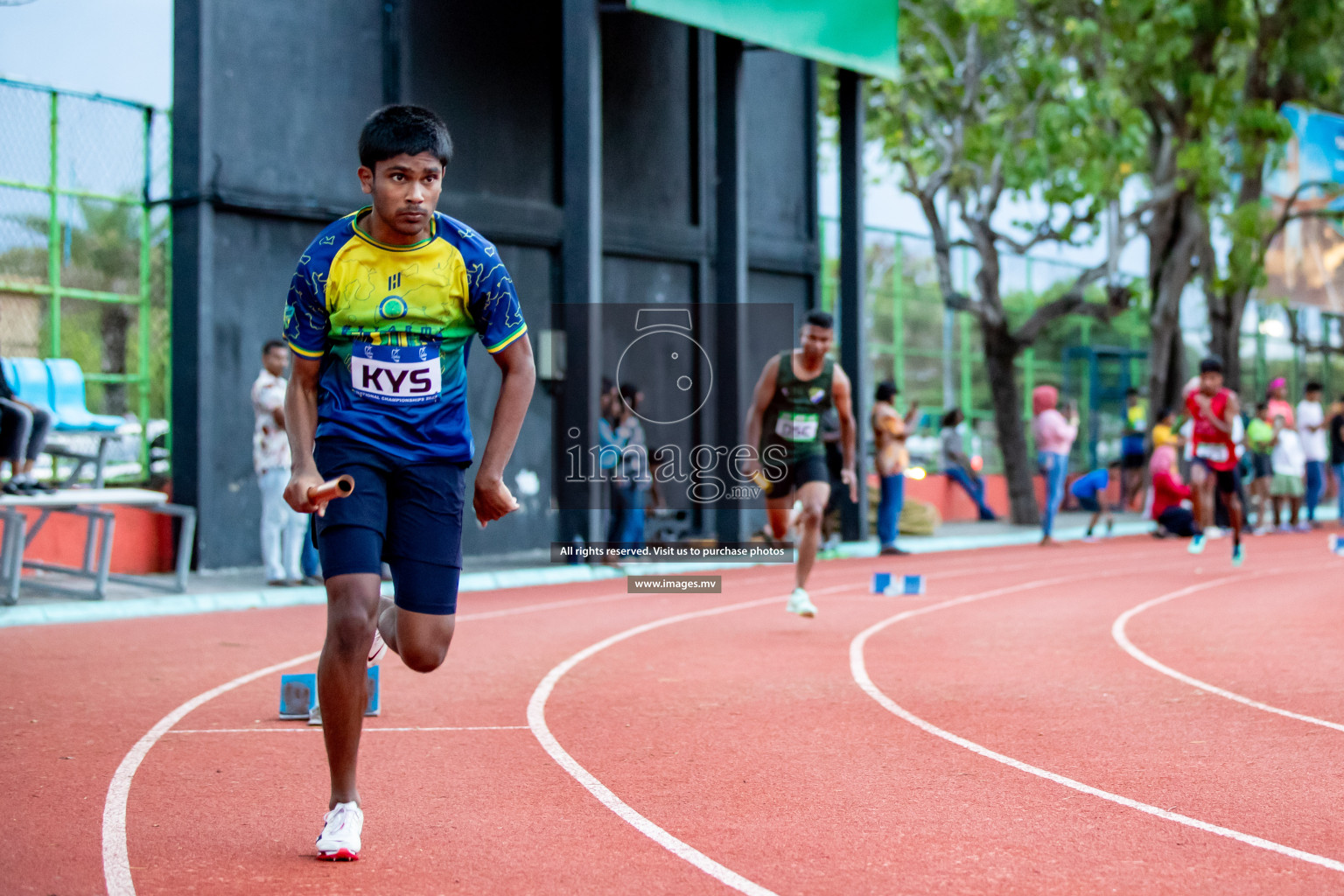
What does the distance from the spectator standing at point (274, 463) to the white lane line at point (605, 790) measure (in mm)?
3990

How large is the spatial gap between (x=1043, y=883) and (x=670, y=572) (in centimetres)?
1130

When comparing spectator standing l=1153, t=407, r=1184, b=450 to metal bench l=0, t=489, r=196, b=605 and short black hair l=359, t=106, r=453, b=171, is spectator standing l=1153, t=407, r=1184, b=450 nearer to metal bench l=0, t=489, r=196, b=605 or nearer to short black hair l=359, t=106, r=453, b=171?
metal bench l=0, t=489, r=196, b=605

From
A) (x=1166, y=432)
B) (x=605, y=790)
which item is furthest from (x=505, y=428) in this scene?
(x=1166, y=432)

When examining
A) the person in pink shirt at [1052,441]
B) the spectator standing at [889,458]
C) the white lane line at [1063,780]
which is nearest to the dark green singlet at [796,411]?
the white lane line at [1063,780]

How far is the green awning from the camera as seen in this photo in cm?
1620

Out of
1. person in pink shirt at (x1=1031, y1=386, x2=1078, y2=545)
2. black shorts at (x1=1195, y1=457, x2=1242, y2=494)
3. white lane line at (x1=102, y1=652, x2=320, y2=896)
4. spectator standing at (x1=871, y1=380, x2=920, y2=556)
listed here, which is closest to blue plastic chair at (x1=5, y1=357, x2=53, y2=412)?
white lane line at (x1=102, y1=652, x2=320, y2=896)

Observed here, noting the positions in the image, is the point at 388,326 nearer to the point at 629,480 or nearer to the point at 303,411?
the point at 303,411

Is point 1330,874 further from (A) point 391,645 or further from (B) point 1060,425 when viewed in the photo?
(B) point 1060,425

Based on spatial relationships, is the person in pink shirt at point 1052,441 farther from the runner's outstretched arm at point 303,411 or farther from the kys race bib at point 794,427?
the runner's outstretched arm at point 303,411

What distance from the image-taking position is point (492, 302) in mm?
4578

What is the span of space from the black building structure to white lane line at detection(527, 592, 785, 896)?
6.45 metres

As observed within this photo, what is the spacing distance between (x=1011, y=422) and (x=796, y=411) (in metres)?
14.2

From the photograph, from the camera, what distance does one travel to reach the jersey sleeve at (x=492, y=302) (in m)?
4.55

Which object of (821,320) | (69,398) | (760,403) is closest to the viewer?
(821,320)
